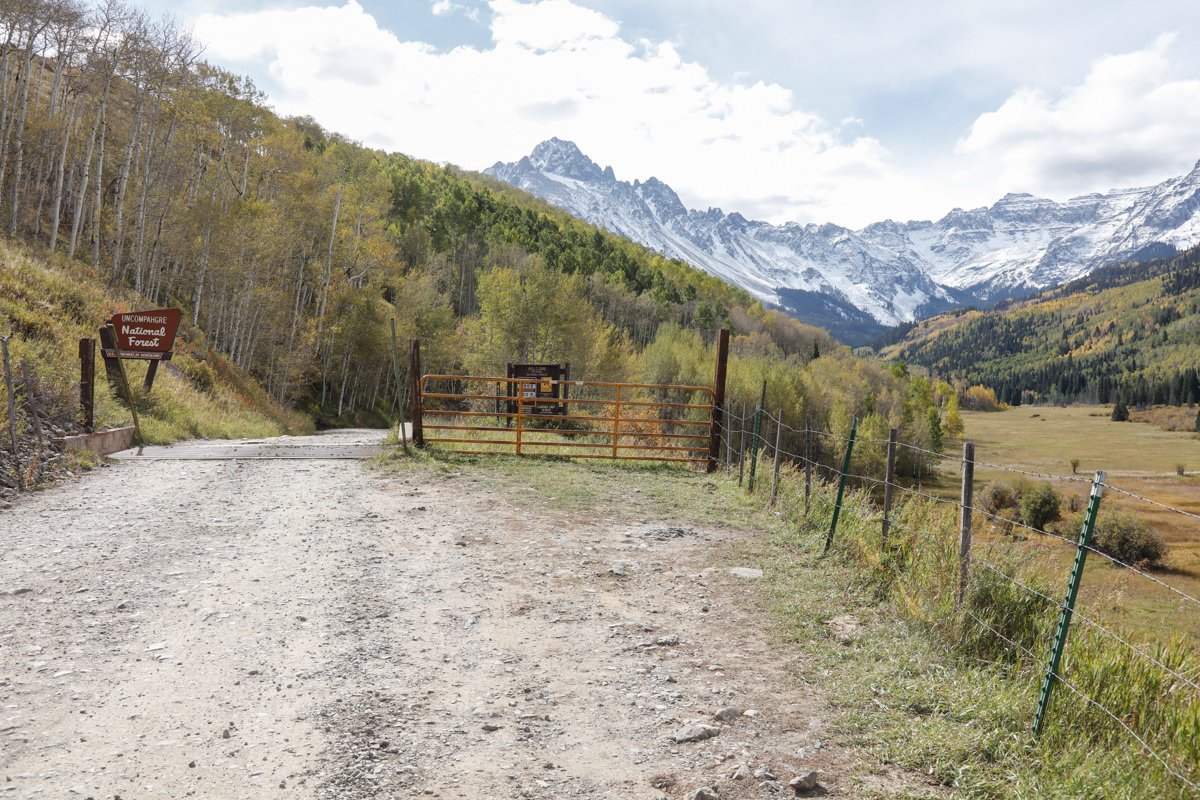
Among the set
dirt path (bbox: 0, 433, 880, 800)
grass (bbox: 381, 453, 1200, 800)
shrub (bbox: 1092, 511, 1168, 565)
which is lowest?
shrub (bbox: 1092, 511, 1168, 565)

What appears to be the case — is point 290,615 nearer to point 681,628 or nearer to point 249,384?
point 681,628

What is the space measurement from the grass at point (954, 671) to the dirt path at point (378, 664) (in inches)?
16.5

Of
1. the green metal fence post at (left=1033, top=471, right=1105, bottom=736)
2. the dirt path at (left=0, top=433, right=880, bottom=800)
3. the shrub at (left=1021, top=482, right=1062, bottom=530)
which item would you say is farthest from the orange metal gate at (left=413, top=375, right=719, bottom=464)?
the shrub at (left=1021, top=482, right=1062, bottom=530)

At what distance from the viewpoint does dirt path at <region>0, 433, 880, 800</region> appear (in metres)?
4.07

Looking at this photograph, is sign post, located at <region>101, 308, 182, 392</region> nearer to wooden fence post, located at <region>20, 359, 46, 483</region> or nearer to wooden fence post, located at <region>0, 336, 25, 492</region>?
wooden fence post, located at <region>20, 359, 46, 483</region>

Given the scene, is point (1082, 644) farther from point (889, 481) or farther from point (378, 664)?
point (378, 664)

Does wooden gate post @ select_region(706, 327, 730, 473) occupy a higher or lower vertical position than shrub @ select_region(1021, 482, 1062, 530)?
higher

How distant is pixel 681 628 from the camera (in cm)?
640

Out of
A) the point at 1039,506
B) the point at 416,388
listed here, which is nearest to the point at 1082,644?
the point at 416,388

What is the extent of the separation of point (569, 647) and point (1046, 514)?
67886mm

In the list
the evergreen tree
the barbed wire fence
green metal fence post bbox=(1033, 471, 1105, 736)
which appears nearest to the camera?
the barbed wire fence

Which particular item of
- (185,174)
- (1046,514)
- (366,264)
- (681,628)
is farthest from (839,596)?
(1046,514)

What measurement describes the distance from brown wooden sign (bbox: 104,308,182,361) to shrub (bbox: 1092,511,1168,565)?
5830cm

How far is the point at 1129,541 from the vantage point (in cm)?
5259
